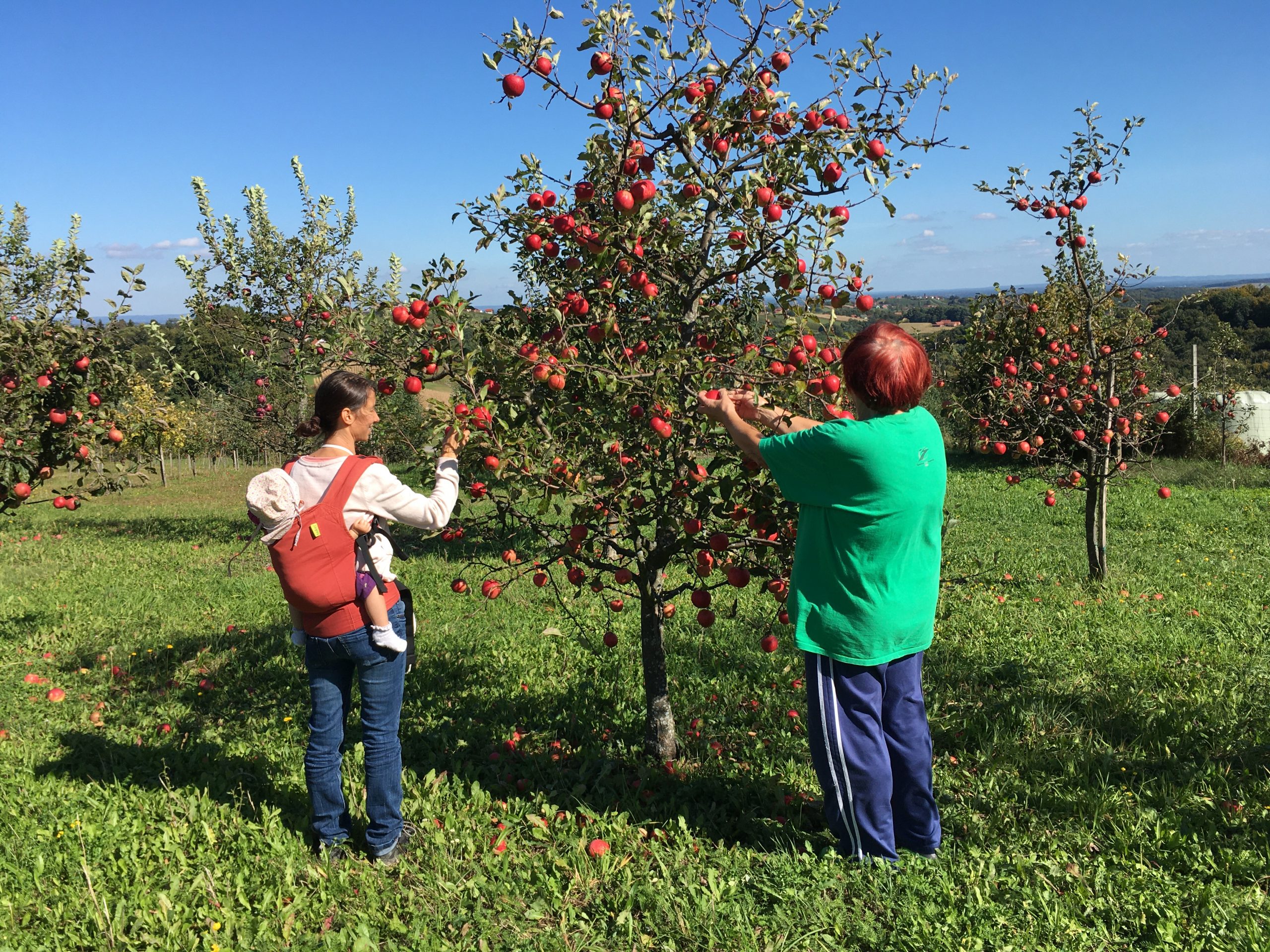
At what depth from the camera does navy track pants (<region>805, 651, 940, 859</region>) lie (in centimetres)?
248

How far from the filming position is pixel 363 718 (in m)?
2.83

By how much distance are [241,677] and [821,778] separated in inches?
169

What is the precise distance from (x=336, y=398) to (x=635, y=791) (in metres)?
2.22

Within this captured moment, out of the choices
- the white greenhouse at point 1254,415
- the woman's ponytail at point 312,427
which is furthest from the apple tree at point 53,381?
the white greenhouse at point 1254,415

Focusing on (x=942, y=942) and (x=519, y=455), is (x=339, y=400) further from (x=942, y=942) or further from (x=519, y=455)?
(x=942, y=942)

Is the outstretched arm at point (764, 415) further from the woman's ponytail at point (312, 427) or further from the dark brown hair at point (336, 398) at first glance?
the woman's ponytail at point (312, 427)

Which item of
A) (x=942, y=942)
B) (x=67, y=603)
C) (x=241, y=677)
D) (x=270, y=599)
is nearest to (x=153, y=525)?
(x=67, y=603)

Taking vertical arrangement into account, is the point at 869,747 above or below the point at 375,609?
below

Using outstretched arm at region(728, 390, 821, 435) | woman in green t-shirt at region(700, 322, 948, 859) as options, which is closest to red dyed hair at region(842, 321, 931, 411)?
woman in green t-shirt at region(700, 322, 948, 859)

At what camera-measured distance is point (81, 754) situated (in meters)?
4.06

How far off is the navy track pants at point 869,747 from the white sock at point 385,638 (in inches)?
56.7

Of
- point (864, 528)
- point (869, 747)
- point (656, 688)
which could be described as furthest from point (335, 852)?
point (864, 528)

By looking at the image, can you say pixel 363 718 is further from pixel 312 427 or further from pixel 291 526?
pixel 312 427

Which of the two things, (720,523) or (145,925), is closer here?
(145,925)
